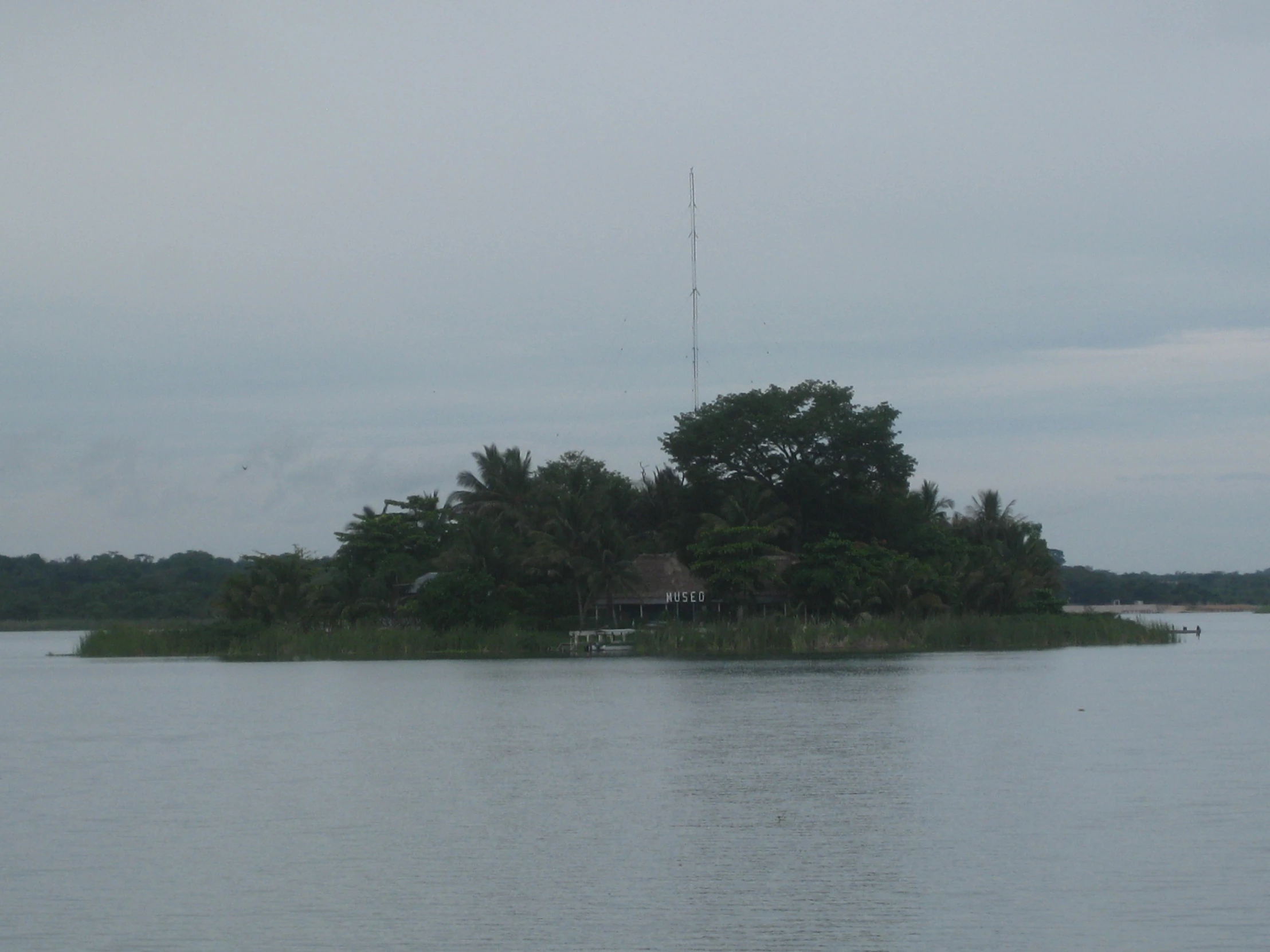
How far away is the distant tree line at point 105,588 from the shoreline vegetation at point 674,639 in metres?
28.4

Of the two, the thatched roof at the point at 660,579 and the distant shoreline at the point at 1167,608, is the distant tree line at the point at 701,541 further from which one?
the distant shoreline at the point at 1167,608

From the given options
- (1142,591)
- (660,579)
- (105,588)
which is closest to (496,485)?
(660,579)

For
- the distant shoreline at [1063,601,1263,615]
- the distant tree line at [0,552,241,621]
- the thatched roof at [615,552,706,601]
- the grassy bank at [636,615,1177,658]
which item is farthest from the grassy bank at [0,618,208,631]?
the distant shoreline at [1063,601,1263,615]

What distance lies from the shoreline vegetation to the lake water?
16388mm

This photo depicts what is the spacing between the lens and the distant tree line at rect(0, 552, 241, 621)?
9181 cm

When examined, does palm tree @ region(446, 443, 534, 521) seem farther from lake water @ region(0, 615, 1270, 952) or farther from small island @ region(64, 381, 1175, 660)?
lake water @ region(0, 615, 1270, 952)

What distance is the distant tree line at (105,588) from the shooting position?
9181 centimetres

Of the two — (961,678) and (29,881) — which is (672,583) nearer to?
(961,678)

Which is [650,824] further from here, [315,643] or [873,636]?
[315,643]

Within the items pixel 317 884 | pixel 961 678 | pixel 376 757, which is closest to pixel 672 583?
pixel 961 678

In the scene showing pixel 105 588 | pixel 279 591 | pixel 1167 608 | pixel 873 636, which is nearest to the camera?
pixel 873 636

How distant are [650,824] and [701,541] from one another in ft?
135

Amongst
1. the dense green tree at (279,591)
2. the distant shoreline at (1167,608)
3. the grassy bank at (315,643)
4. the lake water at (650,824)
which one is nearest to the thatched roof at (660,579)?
the grassy bank at (315,643)

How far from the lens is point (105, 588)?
317ft
